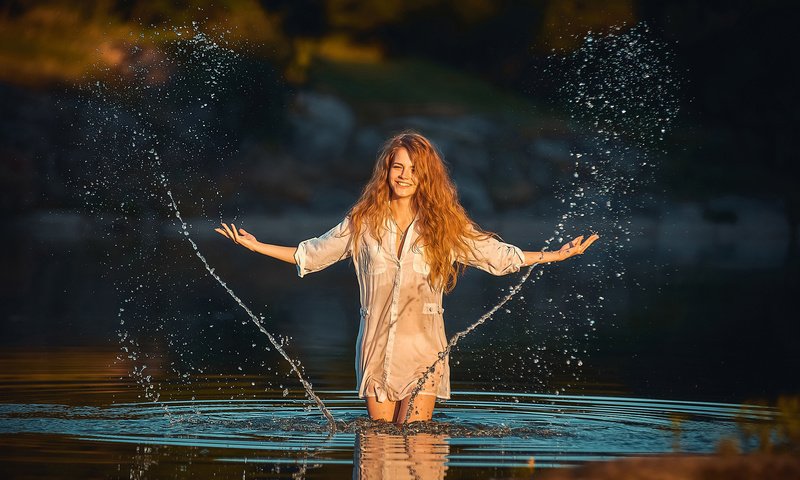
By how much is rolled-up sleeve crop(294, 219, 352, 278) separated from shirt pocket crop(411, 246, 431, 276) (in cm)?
38

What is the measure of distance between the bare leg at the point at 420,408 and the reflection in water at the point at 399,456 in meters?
0.17

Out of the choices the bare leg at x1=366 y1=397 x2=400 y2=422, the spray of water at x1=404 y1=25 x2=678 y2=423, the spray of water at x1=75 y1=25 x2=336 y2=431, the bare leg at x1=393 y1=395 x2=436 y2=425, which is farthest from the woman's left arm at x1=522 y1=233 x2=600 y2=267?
the spray of water at x1=75 y1=25 x2=336 y2=431

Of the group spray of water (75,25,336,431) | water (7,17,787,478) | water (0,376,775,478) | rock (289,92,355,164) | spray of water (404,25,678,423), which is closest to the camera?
water (0,376,775,478)

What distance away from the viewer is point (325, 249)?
28.9ft

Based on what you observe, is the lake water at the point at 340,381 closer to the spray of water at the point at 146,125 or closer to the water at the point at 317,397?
the water at the point at 317,397

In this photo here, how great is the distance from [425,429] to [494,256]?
3.38 ft

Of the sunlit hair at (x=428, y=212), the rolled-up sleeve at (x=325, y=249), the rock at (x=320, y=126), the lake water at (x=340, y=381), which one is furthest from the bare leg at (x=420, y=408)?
the rock at (x=320, y=126)

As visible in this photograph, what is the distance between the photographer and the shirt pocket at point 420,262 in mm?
8664

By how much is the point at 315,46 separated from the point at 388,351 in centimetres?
3693

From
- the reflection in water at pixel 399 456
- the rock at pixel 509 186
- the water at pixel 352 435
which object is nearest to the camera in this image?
the reflection in water at pixel 399 456

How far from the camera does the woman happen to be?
8.65 m

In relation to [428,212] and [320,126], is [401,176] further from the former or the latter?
[320,126]

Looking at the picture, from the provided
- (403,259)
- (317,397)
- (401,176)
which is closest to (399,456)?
(403,259)

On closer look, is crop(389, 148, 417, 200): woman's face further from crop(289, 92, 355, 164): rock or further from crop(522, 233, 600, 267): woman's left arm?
crop(289, 92, 355, 164): rock
